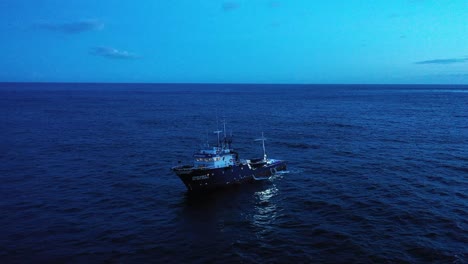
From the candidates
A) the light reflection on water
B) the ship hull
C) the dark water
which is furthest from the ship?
the light reflection on water

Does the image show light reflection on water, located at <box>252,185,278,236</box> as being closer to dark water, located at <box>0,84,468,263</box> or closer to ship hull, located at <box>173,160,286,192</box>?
dark water, located at <box>0,84,468,263</box>

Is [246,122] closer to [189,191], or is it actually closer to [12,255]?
[189,191]

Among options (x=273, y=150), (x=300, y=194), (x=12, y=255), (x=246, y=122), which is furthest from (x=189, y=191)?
(x=246, y=122)

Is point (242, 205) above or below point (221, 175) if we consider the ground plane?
below

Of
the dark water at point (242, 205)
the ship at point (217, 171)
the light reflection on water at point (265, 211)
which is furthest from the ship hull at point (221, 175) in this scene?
the light reflection on water at point (265, 211)

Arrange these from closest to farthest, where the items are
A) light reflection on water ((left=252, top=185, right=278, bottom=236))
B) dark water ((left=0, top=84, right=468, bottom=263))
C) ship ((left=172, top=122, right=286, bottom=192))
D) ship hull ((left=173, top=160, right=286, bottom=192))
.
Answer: dark water ((left=0, top=84, right=468, bottom=263)) → light reflection on water ((left=252, top=185, right=278, bottom=236)) → ship hull ((left=173, top=160, right=286, bottom=192)) → ship ((left=172, top=122, right=286, bottom=192))

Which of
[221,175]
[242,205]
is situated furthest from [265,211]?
[221,175]

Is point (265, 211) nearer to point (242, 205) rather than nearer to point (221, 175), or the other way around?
point (242, 205)
